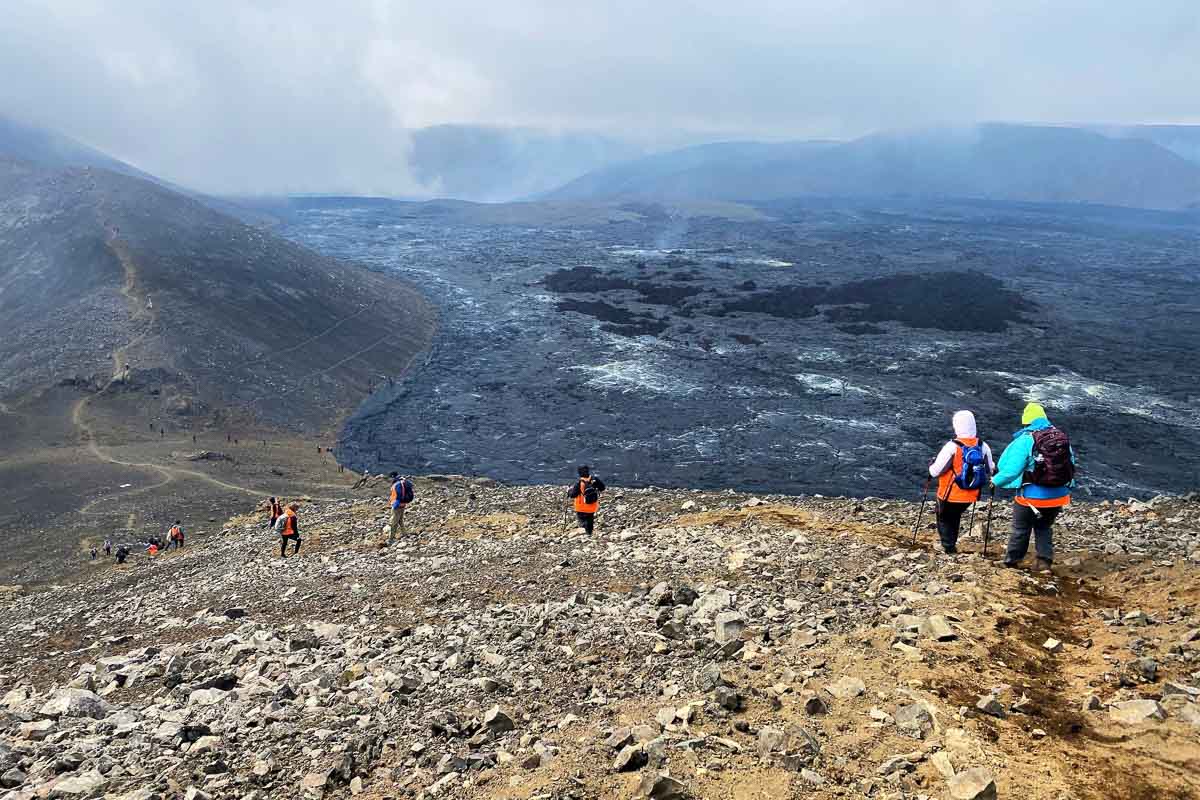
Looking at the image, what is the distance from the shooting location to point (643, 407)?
1962 inches

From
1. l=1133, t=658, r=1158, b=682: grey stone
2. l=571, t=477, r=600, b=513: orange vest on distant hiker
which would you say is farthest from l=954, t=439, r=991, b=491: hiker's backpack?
l=571, t=477, r=600, b=513: orange vest on distant hiker

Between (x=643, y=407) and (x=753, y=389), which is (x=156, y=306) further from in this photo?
(x=753, y=389)

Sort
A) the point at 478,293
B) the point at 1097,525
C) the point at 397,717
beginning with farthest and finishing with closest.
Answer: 1. the point at 478,293
2. the point at 1097,525
3. the point at 397,717

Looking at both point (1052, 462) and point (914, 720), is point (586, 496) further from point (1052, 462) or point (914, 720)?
point (914, 720)

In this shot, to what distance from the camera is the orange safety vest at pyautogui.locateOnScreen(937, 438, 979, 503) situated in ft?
31.4

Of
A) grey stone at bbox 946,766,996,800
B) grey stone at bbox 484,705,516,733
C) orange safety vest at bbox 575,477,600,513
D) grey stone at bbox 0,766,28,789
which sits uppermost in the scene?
grey stone at bbox 946,766,996,800

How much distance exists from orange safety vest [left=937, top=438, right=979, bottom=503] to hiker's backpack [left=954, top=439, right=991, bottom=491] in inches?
1.0

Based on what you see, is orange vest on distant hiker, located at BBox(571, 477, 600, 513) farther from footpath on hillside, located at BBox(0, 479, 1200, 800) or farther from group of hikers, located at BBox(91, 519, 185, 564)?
group of hikers, located at BBox(91, 519, 185, 564)

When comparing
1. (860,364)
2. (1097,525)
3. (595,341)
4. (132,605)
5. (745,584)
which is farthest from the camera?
(595,341)

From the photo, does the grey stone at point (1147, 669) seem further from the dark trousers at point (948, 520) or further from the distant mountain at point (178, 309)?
the distant mountain at point (178, 309)

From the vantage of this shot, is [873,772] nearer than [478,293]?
Yes

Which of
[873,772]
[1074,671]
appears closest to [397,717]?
[873,772]

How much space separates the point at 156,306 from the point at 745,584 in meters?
55.8

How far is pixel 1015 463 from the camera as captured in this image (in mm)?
9227
